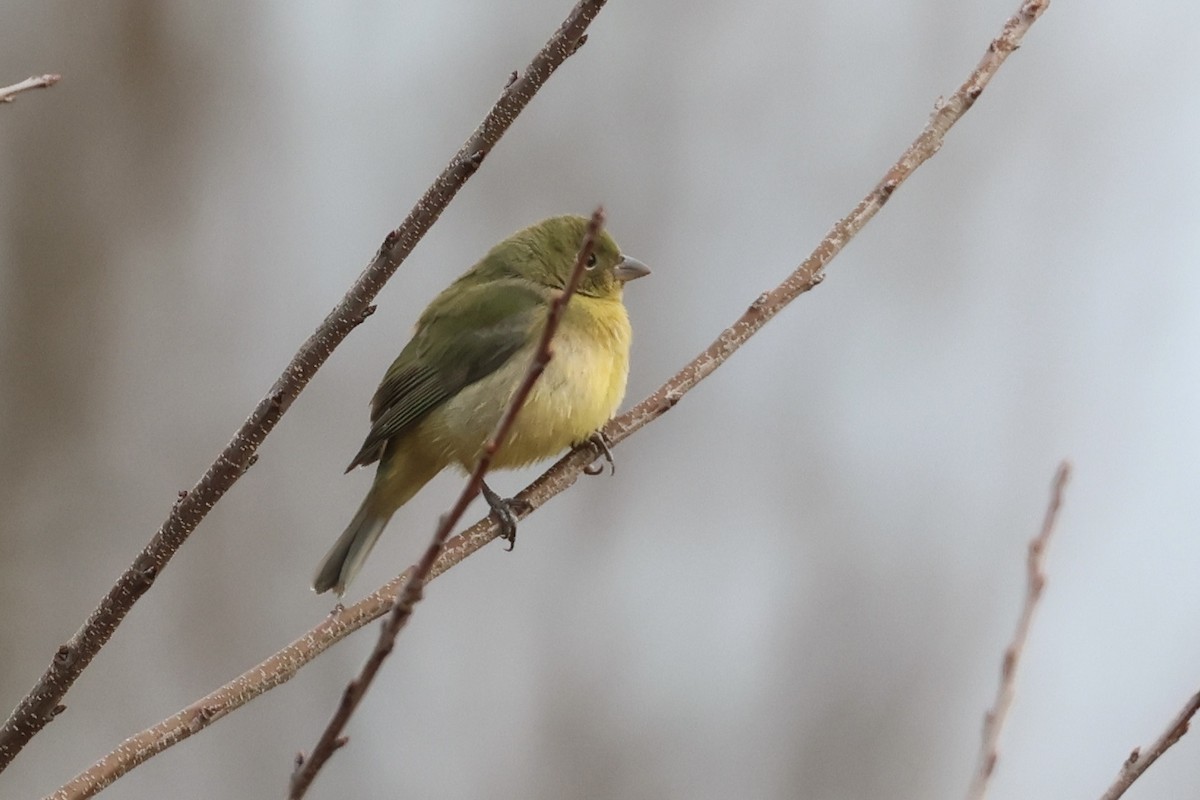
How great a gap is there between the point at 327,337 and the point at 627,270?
2.47m

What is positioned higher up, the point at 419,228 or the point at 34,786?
the point at 419,228

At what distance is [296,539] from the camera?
761 cm

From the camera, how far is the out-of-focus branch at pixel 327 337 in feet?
7.39

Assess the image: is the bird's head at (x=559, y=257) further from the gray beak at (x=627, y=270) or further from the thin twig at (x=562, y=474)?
the thin twig at (x=562, y=474)

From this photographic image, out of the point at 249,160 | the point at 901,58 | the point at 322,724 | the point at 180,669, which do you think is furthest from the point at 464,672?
the point at 901,58

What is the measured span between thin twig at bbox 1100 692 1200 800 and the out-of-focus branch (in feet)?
4.49

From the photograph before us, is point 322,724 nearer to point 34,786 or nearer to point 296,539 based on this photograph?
point 296,539

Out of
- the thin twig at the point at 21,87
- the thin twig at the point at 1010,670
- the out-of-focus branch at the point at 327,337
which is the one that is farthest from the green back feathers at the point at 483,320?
the thin twig at the point at 1010,670

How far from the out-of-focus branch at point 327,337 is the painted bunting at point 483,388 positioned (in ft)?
5.07

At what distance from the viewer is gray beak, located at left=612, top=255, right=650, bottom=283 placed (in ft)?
15.5

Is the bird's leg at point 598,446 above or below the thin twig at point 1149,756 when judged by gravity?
below

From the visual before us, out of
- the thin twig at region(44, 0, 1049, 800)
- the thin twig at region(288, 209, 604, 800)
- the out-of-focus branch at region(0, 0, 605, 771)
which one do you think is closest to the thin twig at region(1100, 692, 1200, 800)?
the thin twig at region(288, 209, 604, 800)

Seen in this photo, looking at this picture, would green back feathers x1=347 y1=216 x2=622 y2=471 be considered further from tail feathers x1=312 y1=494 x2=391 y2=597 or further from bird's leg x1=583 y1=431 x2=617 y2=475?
bird's leg x1=583 y1=431 x2=617 y2=475

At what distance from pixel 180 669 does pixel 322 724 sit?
2.72 ft
